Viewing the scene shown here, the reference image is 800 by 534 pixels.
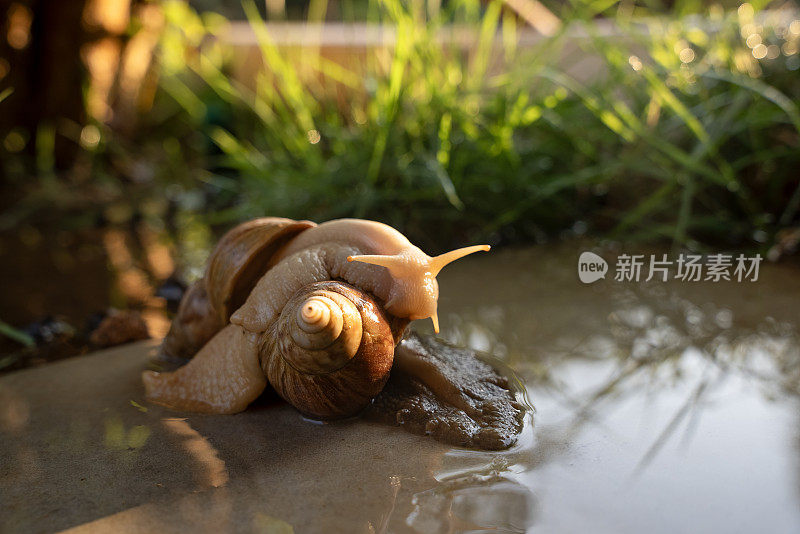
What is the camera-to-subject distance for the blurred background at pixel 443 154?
1969 mm

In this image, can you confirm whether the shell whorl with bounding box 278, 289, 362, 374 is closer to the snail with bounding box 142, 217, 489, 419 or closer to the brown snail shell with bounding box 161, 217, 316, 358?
the snail with bounding box 142, 217, 489, 419

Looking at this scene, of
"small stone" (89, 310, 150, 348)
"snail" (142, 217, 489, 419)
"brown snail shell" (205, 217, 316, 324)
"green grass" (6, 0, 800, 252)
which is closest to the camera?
"snail" (142, 217, 489, 419)

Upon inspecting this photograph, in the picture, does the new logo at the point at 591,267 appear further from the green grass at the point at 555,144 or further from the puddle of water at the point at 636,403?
the green grass at the point at 555,144

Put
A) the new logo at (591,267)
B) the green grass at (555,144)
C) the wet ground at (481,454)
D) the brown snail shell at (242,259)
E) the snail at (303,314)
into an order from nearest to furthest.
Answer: the wet ground at (481,454)
the snail at (303,314)
the brown snail shell at (242,259)
the new logo at (591,267)
the green grass at (555,144)

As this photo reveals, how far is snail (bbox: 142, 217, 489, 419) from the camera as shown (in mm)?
1039

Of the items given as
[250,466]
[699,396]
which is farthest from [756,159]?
[250,466]

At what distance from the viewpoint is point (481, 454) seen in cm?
104

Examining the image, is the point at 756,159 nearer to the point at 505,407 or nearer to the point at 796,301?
the point at 796,301

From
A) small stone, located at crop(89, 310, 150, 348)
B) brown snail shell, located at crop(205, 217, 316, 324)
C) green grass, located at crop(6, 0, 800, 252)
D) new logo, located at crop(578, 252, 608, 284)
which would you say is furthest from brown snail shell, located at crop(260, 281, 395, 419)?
new logo, located at crop(578, 252, 608, 284)

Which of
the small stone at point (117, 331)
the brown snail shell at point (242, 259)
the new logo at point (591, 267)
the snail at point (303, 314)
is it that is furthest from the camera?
the new logo at point (591, 267)

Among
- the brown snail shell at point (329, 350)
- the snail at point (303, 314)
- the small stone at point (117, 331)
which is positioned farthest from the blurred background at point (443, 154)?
the brown snail shell at point (329, 350)

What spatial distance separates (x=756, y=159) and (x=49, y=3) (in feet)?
8.84

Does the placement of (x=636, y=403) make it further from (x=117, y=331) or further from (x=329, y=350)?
(x=117, y=331)

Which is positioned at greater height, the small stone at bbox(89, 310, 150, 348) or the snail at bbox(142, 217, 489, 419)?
the snail at bbox(142, 217, 489, 419)
